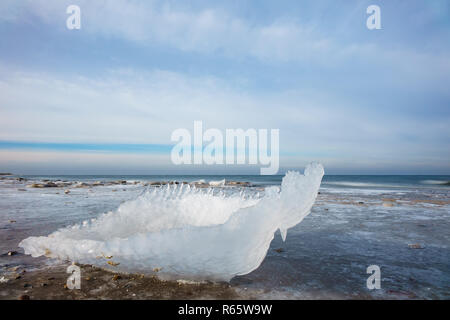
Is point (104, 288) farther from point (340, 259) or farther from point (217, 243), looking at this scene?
point (340, 259)

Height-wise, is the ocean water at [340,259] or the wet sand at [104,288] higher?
the wet sand at [104,288]

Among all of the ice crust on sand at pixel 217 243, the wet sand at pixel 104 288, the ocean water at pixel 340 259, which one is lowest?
the ocean water at pixel 340 259

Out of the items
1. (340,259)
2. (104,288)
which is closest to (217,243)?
(104,288)

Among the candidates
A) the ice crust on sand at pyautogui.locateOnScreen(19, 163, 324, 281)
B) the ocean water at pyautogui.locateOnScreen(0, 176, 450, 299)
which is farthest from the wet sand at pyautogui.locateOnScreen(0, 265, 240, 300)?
the ocean water at pyautogui.locateOnScreen(0, 176, 450, 299)

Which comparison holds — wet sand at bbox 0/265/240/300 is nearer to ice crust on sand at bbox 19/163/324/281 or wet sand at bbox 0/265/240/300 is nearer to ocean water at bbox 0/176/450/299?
ice crust on sand at bbox 19/163/324/281

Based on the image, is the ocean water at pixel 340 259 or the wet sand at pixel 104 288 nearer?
the wet sand at pixel 104 288

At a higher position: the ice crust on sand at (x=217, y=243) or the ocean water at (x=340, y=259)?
the ice crust on sand at (x=217, y=243)

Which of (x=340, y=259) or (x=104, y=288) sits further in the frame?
(x=340, y=259)

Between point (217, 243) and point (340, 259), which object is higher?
point (217, 243)

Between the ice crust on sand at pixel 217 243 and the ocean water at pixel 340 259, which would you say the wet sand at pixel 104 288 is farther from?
the ocean water at pixel 340 259

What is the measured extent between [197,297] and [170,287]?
13.5 inches

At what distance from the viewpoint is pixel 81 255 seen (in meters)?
3.12

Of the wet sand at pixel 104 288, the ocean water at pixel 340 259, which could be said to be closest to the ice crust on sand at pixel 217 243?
the wet sand at pixel 104 288
